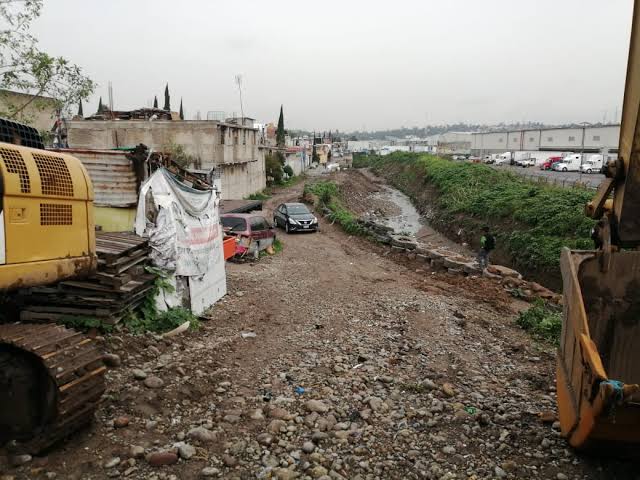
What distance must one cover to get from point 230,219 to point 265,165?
3079cm

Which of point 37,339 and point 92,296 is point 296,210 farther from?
point 37,339

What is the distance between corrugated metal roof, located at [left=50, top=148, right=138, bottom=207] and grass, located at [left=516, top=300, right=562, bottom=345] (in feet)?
26.4

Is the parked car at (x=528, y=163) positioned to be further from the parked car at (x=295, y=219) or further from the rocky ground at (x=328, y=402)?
the rocky ground at (x=328, y=402)

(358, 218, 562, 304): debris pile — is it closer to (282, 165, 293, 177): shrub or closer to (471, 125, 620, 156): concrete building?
(282, 165, 293, 177): shrub

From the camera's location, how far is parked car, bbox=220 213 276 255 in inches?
651

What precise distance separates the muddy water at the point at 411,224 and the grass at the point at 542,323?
1255 centimetres

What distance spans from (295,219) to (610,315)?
18999 mm

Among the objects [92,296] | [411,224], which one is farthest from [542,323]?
[411,224]

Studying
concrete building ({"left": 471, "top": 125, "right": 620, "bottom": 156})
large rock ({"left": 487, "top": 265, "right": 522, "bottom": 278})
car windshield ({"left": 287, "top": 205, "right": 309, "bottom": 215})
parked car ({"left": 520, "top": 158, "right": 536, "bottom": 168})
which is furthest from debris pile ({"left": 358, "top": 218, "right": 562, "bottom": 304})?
parked car ({"left": 520, "top": 158, "right": 536, "bottom": 168})

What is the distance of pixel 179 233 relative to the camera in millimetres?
8891

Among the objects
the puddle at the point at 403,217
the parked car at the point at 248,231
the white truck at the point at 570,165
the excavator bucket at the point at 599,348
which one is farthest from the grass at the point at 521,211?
the white truck at the point at 570,165

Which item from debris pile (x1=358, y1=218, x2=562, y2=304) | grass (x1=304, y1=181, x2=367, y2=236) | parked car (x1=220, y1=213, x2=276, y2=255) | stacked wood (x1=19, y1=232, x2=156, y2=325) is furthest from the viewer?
grass (x1=304, y1=181, x2=367, y2=236)

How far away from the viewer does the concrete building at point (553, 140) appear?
2464 inches

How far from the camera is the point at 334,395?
21.1 ft
